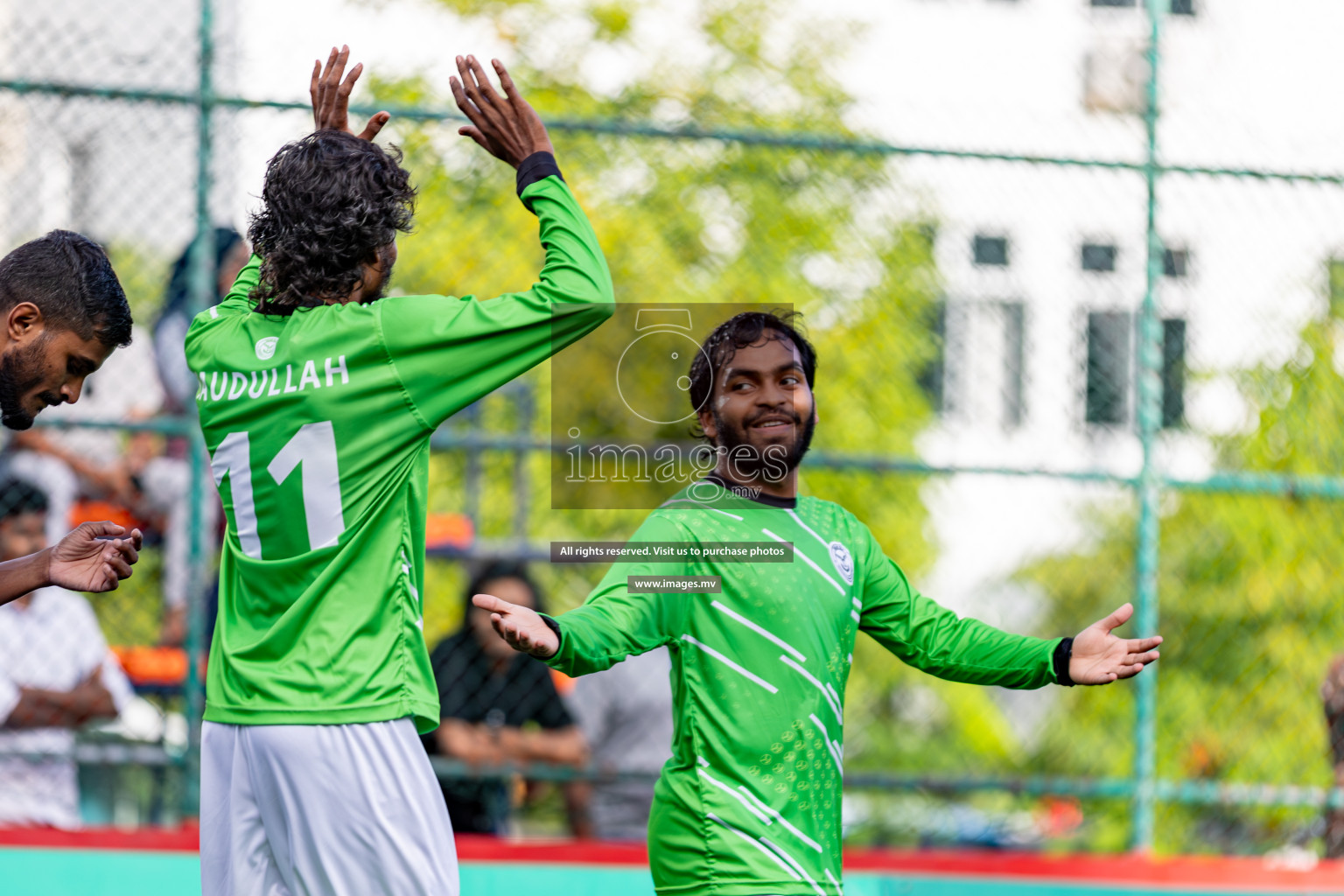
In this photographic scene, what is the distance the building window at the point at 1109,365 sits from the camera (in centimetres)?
629

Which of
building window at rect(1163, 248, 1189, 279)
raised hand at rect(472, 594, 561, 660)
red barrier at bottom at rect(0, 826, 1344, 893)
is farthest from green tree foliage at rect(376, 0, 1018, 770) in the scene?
raised hand at rect(472, 594, 561, 660)

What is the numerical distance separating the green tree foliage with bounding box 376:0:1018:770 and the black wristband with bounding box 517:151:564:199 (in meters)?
3.33

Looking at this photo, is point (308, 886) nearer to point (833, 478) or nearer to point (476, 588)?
point (476, 588)

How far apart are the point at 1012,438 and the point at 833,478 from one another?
117 inches

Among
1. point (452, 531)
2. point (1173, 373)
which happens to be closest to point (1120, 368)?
point (1173, 373)

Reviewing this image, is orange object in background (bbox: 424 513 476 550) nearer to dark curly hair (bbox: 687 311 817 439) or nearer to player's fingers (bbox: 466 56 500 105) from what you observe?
dark curly hair (bbox: 687 311 817 439)

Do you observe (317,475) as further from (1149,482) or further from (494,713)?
(1149,482)

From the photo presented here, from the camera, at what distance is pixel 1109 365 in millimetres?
7301

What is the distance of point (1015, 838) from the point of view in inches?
344

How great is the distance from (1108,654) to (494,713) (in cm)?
281

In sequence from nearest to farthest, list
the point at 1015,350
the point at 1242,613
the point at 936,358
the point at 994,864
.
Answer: the point at 994,864 < the point at 1015,350 < the point at 936,358 < the point at 1242,613

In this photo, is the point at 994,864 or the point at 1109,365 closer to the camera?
the point at 994,864

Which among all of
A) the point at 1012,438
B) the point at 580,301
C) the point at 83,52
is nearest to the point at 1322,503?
the point at 1012,438

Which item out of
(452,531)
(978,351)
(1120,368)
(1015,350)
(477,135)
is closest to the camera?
(477,135)
